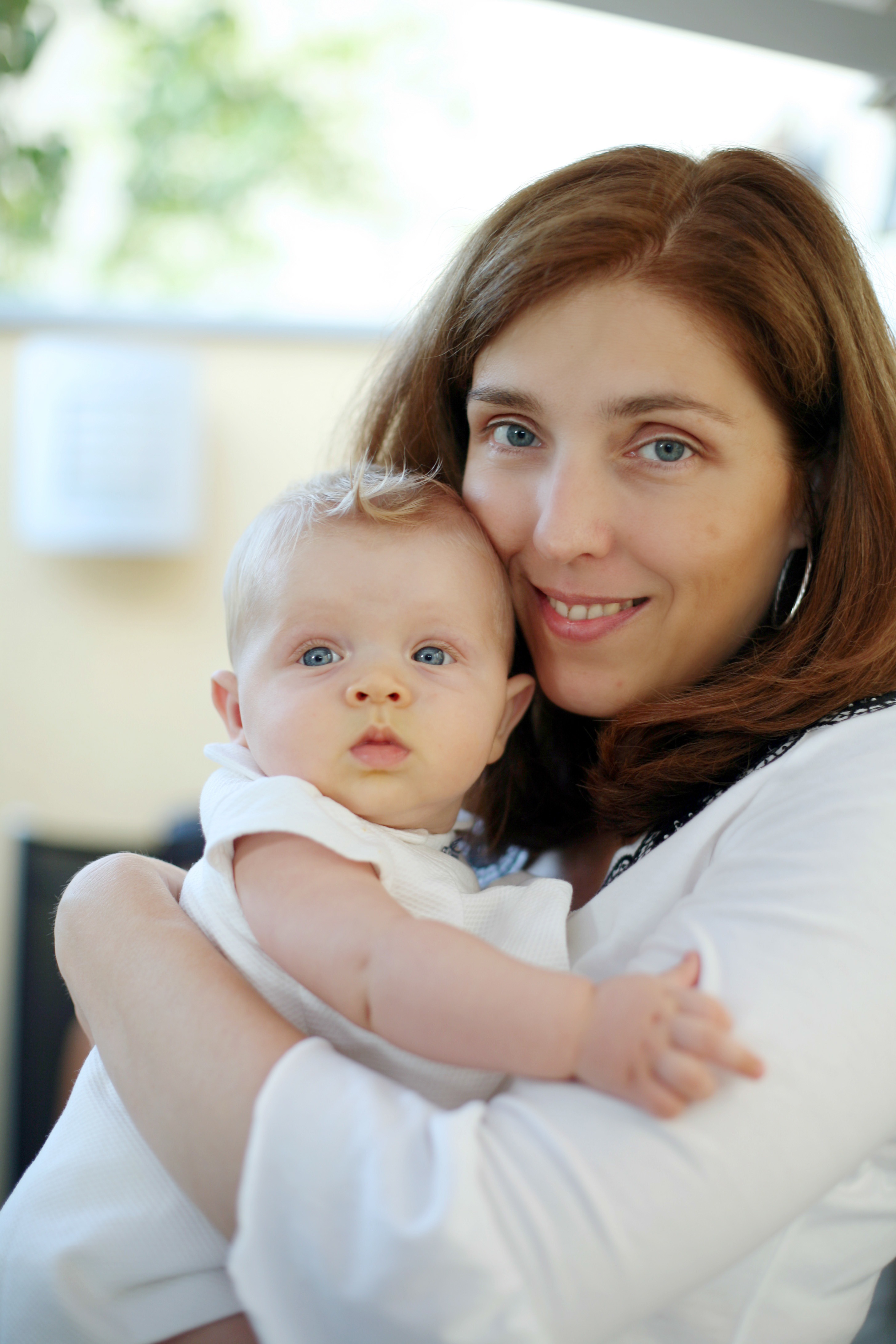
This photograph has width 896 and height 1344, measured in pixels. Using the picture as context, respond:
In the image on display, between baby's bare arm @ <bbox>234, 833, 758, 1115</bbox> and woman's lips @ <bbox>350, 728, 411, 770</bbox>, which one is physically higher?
woman's lips @ <bbox>350, 728, 411, 770</bbox>

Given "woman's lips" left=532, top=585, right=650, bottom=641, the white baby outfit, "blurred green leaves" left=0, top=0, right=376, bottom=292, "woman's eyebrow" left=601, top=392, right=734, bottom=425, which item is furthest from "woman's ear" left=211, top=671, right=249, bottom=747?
"blurred green leaves" left=0, top=0, right=376, bottom=292

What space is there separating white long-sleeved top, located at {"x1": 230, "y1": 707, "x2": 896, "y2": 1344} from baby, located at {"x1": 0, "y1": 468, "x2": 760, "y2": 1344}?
0.04 m

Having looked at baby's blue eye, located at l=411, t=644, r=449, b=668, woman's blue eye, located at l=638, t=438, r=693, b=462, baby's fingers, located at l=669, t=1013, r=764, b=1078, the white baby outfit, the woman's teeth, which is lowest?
the white baby outfit

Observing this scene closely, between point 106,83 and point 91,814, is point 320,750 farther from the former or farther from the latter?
point 106,83

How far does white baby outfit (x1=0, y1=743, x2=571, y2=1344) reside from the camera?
2.74ft

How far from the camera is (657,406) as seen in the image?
1025mm

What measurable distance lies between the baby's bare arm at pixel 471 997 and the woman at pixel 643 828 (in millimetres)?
25

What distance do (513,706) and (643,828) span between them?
0.63 ft

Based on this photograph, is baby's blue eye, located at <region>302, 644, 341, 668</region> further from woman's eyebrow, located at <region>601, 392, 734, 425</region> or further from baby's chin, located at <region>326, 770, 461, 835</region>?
woman's eyebrow, located at <region>601, 392, 734, 425</region>

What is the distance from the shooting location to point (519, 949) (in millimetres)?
916

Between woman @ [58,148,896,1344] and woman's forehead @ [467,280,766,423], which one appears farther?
woman's forehead @ [467,280,766,423]

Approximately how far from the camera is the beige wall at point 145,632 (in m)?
2.72

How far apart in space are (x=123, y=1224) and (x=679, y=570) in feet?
2.57

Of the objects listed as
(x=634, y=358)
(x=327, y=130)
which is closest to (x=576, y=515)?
(x=634, y=358)
